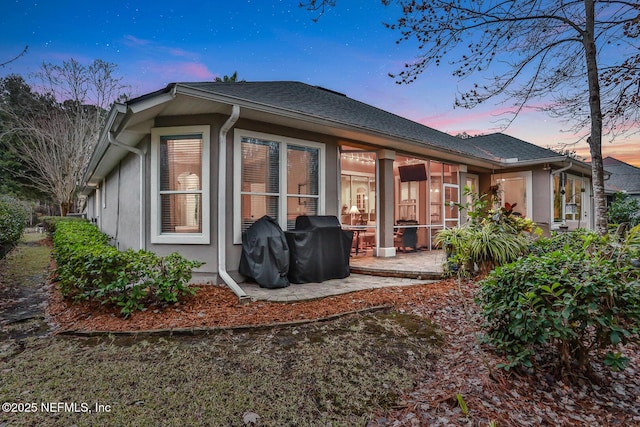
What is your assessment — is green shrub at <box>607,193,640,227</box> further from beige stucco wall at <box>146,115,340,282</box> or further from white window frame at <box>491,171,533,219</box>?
beige stucco wall at <box>146,115,340,282</box>

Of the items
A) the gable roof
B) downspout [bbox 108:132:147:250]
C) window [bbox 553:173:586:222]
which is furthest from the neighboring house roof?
Answer: downspout [bbox 108:132:147:250]

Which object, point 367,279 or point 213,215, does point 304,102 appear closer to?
point 213,215

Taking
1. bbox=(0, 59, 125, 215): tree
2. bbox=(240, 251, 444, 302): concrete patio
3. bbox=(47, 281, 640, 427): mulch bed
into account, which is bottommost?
bbox=(47, 281, 640, 427): mulch bed

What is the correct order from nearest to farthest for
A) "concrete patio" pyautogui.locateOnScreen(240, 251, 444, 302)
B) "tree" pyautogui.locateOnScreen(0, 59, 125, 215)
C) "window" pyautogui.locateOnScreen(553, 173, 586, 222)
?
1. "concrete patio" pyautogui.locateOnScreen(240, 251, 444, 302)
2. "window" pyautogui.locateOnScreen(553, 173, 586, 222)
3. "tree" pyautogui.locateOnScreen(0, 59, 125, 215)

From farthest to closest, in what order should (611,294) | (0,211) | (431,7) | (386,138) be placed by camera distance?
(0,211) → (386,138) → (431,7) → (611,294)

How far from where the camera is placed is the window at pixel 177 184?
211 inches

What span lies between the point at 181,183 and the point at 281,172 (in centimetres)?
172

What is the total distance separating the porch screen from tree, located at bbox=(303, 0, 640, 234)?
3.54 meters

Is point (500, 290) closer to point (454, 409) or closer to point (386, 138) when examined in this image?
point (454, 409)

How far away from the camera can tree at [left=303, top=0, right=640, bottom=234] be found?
478cm

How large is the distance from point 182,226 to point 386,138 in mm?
4473

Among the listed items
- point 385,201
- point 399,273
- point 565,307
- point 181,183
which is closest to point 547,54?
point 385,201

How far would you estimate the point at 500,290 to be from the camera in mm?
2660

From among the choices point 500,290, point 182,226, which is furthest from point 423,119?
point 500,290
